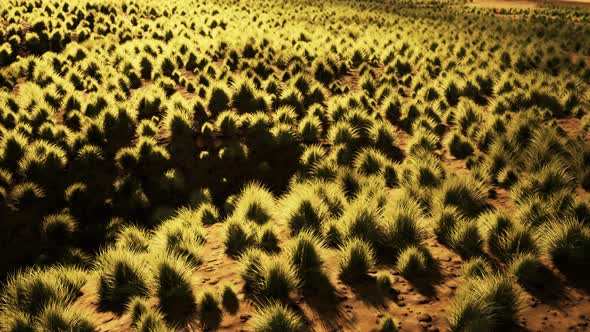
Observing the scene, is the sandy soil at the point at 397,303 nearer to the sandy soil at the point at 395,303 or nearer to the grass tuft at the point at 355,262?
the sandy soil at the point at 395,303

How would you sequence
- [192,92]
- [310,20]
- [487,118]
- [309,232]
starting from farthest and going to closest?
1. [310,20]
2. [192,92]
3. [487,118]
4. [309,232]

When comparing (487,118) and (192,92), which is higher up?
(487,118)

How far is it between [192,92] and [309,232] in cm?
738

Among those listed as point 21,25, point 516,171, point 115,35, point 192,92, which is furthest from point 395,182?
point 21,25

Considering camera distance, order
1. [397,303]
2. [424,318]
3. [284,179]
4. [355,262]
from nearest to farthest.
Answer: [424,318] → [397,303] → [355,262] → [284,179]

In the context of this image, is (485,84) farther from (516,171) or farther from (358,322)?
(358,322)

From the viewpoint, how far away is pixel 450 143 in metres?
9.02

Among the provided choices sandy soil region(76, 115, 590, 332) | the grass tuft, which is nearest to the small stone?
sandy soil region(76, 115, 590, 332)

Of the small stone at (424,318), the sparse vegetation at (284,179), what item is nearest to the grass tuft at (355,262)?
the sparse vegetation at (284,179)

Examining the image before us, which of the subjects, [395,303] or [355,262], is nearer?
[395,303]

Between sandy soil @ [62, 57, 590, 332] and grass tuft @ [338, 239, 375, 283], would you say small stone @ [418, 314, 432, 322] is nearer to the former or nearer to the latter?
sandy soil @ [62, 57, 590, 332]

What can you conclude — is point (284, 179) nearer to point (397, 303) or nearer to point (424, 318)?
point (397, 303)

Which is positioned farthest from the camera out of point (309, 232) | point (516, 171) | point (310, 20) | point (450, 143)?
point (310, 20)

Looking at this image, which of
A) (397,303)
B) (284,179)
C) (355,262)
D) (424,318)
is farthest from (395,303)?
(284,179)
